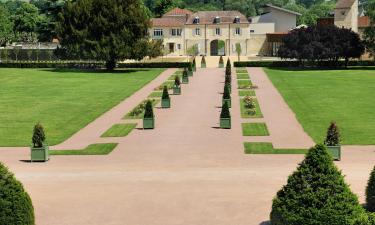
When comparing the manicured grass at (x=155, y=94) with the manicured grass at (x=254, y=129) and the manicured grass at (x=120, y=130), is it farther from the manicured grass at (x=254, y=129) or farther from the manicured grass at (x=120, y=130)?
the manicured grass at (x=254, y=129)

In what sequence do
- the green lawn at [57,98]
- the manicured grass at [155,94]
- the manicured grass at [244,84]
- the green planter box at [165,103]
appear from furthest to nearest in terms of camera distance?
1. the manicured grass at [244,84]
2. the manicured grass at [155,94]
3. the green planter box at [165,103]
4. the green lawn at [57,98]

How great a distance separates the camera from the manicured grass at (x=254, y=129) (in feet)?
137

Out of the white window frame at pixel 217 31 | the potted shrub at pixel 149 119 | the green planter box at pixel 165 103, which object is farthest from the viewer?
the white window frame at pixel 217 31

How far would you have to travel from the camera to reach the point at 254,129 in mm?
43219

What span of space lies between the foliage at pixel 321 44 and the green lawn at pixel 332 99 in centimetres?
403

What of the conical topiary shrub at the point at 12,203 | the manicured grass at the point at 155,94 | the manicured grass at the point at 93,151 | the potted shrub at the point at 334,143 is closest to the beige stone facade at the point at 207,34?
the manicured grass at the point at 155,94

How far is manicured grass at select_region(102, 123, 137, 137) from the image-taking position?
41.8m

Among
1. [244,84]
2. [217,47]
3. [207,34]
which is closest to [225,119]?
[244,84]

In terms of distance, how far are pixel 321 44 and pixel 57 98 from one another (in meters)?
46.5

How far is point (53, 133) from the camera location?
42.9 metres

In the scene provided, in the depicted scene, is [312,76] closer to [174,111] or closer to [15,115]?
[174,111]

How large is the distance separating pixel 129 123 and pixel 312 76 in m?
42.9

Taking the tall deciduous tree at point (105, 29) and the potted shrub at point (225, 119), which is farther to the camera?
the tall deciduous tree at point (105, 29)

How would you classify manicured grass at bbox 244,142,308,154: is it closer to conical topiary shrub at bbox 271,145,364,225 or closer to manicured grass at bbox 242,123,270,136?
manicured grass at bbox 242,123,270,136
